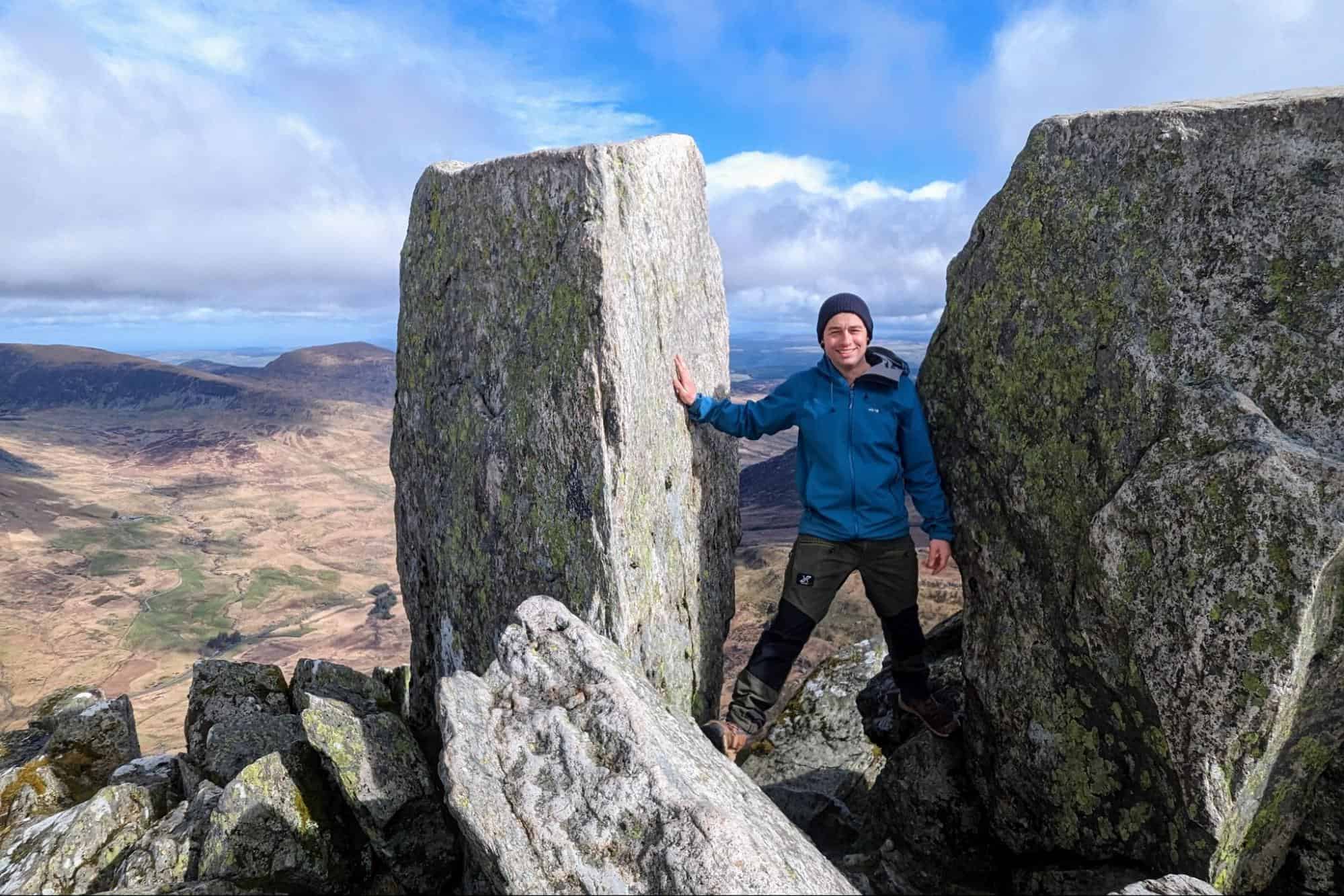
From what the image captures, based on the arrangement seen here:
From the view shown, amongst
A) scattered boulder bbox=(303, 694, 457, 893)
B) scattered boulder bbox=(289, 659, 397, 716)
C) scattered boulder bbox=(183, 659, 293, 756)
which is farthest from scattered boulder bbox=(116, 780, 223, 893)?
scattered boulder bbox=(183, 659, 293, 756)

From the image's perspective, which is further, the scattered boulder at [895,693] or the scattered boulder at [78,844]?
the scattered boulder at [895,693]

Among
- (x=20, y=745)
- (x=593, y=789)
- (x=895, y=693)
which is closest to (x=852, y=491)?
(x=895, y=693)

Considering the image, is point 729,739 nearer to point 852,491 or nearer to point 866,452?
point 852,491

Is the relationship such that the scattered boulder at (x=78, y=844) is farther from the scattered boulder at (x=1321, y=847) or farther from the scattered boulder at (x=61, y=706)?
the scattered boulder at (x=1321, y=847)

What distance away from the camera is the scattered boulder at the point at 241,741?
10.1 meters

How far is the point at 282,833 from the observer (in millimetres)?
7879

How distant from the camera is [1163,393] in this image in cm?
720

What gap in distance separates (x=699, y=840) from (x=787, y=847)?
3.48 ft

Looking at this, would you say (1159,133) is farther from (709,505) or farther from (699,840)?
(699,840)

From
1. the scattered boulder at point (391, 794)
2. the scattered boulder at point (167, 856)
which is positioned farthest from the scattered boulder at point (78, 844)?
the scattered boulder at point (391, 794)

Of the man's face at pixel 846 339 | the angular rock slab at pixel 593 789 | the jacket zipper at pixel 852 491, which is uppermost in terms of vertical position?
the man's face at pixel 846 339

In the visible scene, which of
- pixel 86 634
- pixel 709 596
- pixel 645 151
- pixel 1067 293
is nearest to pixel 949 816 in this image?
pixel 709 596

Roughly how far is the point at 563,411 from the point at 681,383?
6.74 feet

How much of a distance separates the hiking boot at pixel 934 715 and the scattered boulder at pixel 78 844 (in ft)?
32.8
